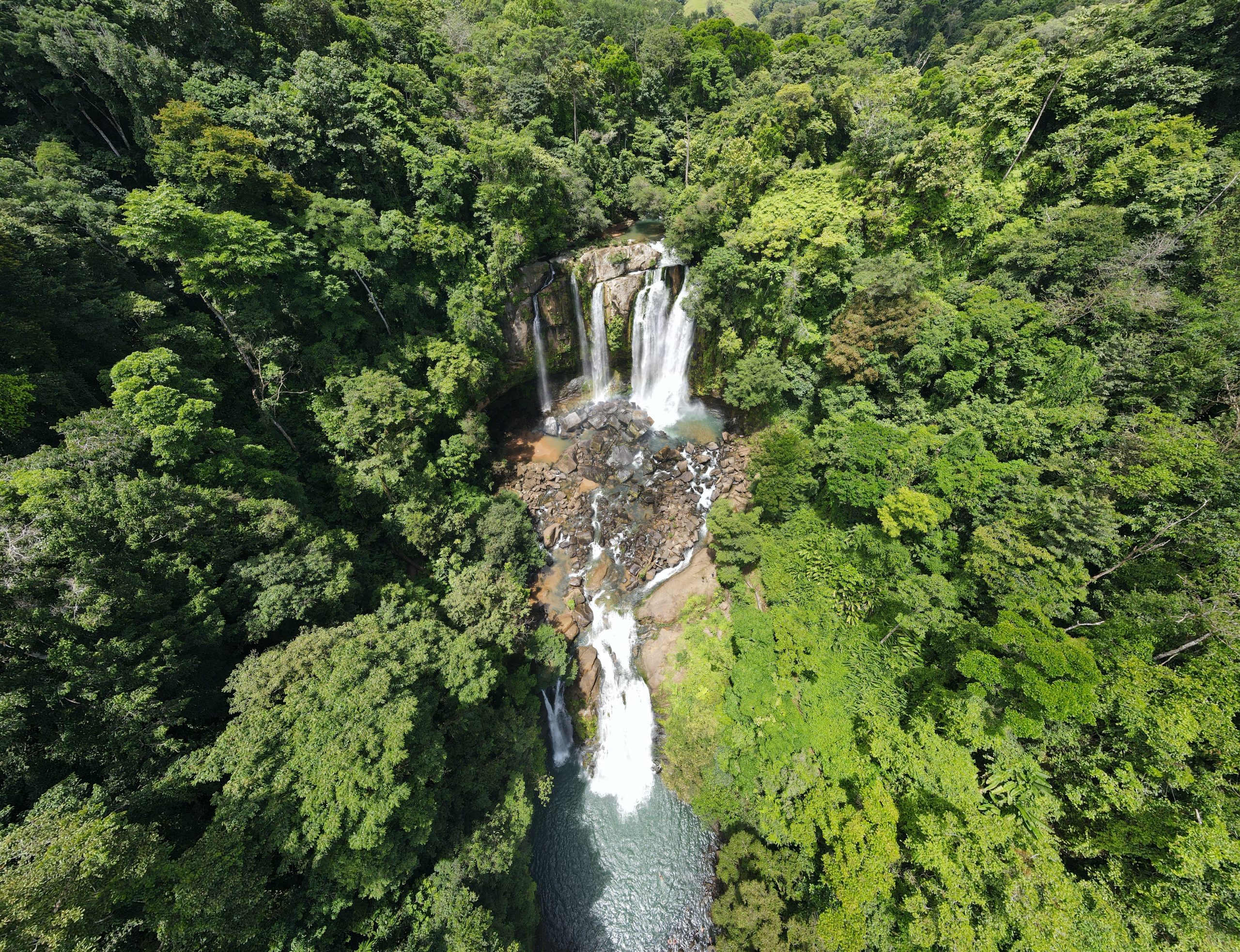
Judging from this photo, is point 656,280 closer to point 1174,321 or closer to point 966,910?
point 1174,321

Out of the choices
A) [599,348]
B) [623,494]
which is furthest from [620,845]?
[599,348]

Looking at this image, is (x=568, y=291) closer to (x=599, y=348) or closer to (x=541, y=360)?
(x=599, y=348)

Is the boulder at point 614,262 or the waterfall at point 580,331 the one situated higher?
the boulder at point 614,262

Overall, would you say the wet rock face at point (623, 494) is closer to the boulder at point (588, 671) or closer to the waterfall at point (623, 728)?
the boulder at point (588, 671)

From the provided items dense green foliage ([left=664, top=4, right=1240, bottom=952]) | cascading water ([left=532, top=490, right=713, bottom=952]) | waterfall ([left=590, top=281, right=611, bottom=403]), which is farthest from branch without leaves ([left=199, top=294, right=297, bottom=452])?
dense green foliage ([left=664, top=4, right=1240, bottom=952])

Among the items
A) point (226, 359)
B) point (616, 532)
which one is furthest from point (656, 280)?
point (226, 359)

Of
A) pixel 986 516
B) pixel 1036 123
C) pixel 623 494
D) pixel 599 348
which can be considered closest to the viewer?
pixel 986 516

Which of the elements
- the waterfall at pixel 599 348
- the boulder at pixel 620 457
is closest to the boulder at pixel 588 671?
the boulder at pixel 620 457
